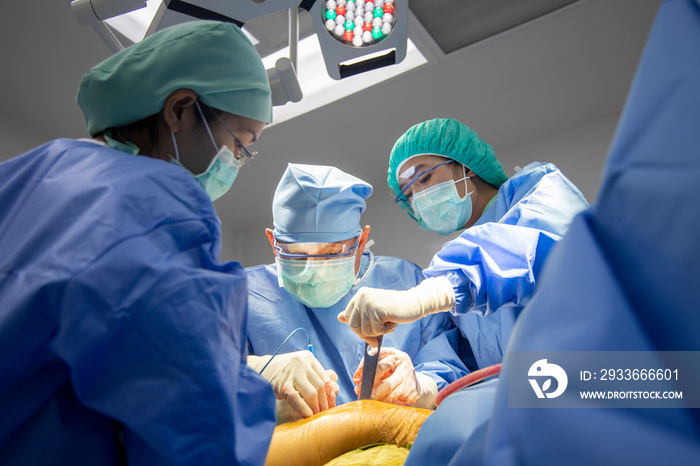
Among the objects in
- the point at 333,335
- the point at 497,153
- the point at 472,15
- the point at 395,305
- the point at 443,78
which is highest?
the point at 472,15

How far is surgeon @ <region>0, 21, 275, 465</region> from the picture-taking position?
2.17 feet

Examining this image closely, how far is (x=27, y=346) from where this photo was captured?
25.9 inches

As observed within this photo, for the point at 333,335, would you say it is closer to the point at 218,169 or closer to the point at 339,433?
the point at 339,433

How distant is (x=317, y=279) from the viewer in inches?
75.8

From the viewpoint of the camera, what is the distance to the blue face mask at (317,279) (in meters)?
1.91

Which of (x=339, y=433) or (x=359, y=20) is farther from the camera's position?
(x=359, y=20)

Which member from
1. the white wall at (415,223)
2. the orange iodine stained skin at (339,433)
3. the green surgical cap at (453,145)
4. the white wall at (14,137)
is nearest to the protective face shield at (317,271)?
the green surgical cap at (453,145)

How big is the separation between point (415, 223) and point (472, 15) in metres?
1.65

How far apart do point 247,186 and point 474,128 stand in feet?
5.58

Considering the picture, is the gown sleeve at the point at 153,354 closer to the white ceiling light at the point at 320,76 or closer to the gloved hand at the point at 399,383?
the gloved hand at the point at 399,383

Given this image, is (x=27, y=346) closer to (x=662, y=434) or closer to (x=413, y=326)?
(x=662, y=434)

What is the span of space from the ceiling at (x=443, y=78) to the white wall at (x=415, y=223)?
7 centimetres

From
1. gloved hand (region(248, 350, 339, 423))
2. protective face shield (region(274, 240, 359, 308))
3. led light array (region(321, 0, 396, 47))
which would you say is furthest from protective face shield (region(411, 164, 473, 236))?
gloved hand (region(248, 350, 339, 423))

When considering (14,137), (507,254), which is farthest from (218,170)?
(14,137)
